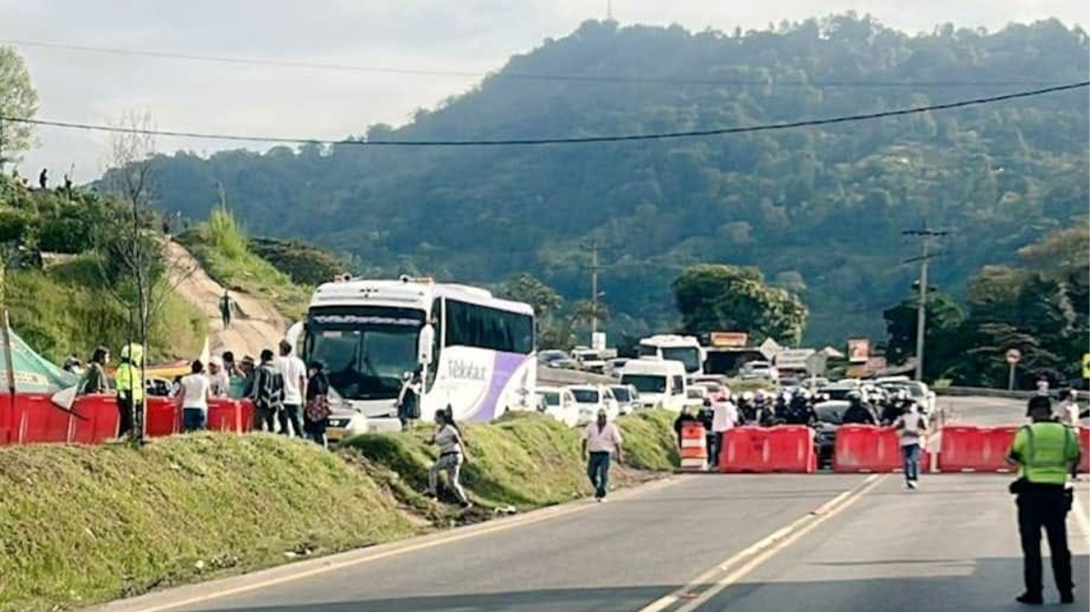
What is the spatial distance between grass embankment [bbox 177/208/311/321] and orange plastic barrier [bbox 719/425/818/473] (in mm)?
29386

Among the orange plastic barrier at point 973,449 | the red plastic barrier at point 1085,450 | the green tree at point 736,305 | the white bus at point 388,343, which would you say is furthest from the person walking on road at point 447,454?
the green tree at point 736,305

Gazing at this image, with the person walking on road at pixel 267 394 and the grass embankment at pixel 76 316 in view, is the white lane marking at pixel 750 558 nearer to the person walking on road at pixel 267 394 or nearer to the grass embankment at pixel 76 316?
the person walking on road at pixel 267 394

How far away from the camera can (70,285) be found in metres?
50.8

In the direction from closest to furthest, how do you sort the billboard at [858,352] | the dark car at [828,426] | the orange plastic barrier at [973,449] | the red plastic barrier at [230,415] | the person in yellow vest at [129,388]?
the person in yellow vest at [129,388]
the red plastic barrier at [230,415]
the orange plastic barrier at [973,449]
the dark car at [828,426]
the billboard at [858,352]

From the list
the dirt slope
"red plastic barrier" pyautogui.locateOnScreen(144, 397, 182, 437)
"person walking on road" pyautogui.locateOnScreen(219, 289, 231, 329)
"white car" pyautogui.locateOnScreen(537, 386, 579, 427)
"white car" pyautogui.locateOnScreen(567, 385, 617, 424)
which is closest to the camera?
"red plastic barrier" pyautogui.locateOnScreen(144, 397, 182, 437)

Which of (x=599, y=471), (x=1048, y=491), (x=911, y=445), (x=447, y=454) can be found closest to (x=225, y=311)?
(x=599, y=471)

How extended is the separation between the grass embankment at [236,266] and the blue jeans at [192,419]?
4150cm

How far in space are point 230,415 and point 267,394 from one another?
628 mm

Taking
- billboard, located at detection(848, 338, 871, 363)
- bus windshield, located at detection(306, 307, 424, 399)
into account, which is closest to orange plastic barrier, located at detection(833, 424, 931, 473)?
bus windshield, located at detection(306, 307, 424, 399)

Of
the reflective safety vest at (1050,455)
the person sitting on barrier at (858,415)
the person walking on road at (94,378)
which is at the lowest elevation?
the person sitting on barrier at (858,415)

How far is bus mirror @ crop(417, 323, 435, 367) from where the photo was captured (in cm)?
3525

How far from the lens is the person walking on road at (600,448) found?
29.3 meters

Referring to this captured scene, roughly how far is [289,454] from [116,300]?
28.0 meters

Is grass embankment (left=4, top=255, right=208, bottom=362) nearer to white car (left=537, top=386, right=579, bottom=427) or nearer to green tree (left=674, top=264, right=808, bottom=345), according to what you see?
white car (left=537, top=386, right=579, bottom=427)
